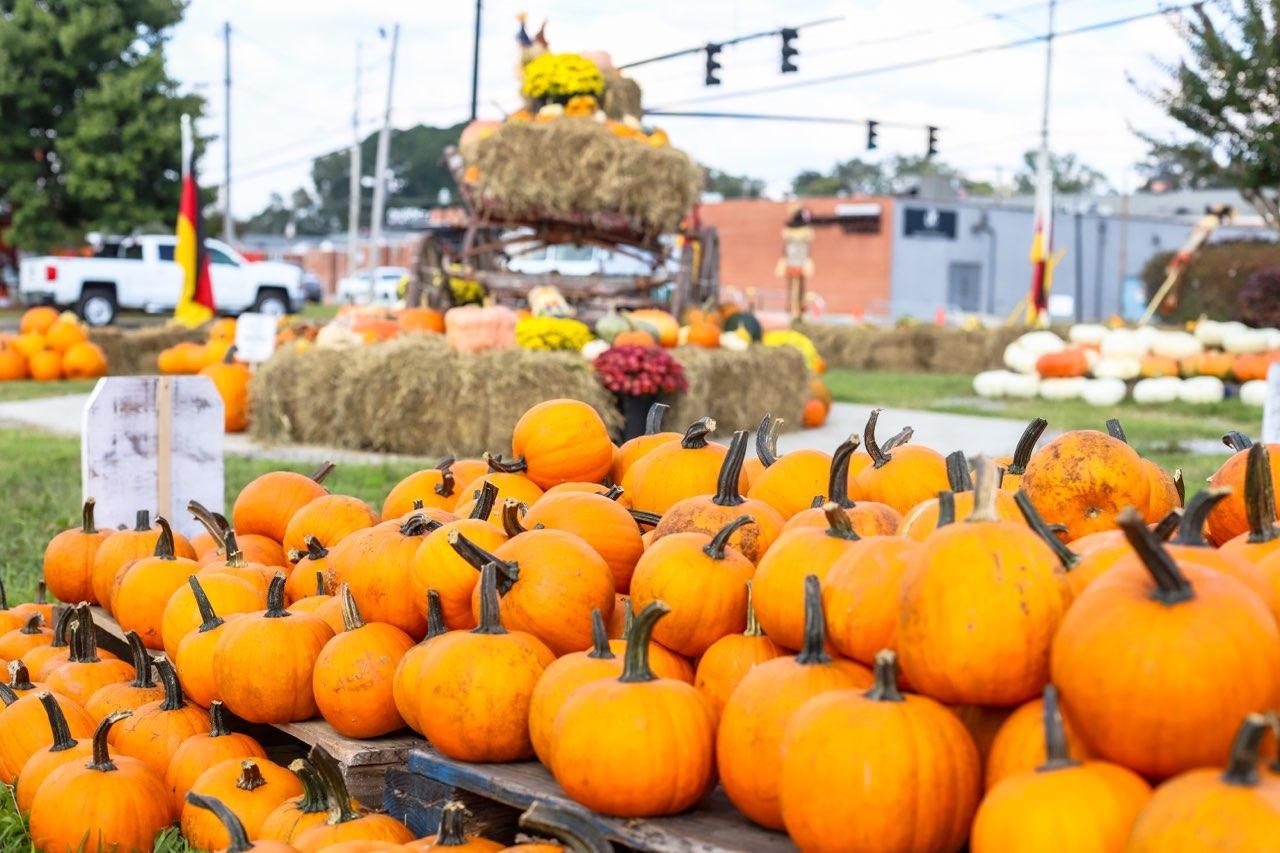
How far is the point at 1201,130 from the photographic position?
15.5m

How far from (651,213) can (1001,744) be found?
10400 millimetres

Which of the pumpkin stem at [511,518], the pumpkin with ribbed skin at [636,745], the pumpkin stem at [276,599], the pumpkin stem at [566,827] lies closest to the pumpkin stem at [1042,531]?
the pumpkin with ribbed skin at [636,745]

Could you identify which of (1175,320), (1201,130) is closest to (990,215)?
(1175,320)

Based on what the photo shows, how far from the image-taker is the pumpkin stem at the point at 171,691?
3.09 m

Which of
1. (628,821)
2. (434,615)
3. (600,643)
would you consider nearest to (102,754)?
(434,615)

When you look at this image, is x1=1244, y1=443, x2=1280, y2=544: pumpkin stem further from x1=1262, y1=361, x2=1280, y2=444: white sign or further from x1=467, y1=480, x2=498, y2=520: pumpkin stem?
x1=1262, y1=361, x2=1280, y2=444: white sign

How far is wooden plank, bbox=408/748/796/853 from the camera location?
209 cm

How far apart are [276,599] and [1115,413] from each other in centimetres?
1226

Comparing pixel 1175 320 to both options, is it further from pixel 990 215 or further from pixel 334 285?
Result: pixel 334 285

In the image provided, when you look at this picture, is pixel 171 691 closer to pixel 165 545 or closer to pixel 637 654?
pixel 165 545

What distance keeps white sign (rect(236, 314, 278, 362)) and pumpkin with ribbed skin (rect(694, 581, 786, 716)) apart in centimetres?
919

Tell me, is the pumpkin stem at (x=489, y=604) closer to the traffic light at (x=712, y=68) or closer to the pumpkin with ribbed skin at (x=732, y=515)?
the pumpkin with ribbed skin at (x=732, y=515)

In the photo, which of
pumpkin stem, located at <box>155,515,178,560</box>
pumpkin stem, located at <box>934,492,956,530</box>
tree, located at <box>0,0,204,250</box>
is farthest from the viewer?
tree, located at <box>0,0,204,250</box>

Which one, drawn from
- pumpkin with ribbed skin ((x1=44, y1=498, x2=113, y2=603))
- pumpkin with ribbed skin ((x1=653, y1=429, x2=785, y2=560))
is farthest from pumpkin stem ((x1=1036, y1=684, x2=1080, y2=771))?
pumpkin with ribbed skin ((x1=44, y1=498, x2=113, y2=603))
